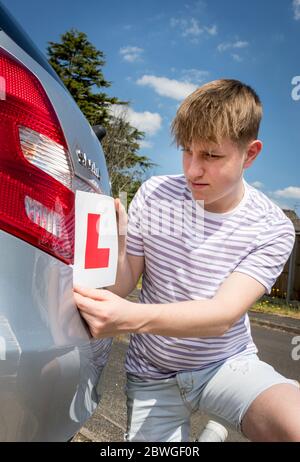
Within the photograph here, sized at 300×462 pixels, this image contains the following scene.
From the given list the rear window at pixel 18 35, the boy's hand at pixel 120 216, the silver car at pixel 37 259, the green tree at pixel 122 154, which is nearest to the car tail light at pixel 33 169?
the silver car at pixel 37 259

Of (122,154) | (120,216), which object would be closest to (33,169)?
(120,216)

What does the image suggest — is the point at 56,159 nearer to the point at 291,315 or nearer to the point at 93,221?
the point at 93,221

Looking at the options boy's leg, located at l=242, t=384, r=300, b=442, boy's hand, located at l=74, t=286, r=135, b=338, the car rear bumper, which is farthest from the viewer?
boy's leg, located at l=242, t=384, r=300, b=442

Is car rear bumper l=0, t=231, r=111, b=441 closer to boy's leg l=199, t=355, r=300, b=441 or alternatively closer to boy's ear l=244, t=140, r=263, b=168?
boy's leg l=199, t=355, r=300, b=441

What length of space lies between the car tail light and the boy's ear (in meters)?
0.66

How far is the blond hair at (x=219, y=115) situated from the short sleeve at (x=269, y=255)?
30 cm

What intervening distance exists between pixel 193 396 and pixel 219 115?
0.90m

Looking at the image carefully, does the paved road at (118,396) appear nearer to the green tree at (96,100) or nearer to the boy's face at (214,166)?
the boy's face at (214,166)

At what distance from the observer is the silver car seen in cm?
89

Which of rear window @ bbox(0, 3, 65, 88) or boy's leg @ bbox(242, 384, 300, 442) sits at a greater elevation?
rear window @ bbox(0, 3, 65, 88)

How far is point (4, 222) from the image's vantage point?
0.93 metres

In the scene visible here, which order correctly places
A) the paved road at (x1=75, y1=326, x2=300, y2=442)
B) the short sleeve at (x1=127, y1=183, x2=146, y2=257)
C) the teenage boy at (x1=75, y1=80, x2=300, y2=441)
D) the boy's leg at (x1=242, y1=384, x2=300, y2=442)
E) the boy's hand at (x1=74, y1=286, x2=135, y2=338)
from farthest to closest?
1. the paved road at (x1=75, y1=326, x2=300, y2=442)
2. the short sleeve at (x1=127, y1=183, x2=146, y2=257)
3. the teenage boy at (x1=75, y1=80, x2=300, y2=441)
4. the boy's leg at (x1=242, y1=384, x2=300, y2=442)
5. the boy's hand at (x1=74, y1=286, x2=135, y2=338)

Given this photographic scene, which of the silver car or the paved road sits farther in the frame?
the paved road

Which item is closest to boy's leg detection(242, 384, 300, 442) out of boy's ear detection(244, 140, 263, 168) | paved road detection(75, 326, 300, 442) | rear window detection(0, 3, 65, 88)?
paved road detection(75, 326, 300, 442)
